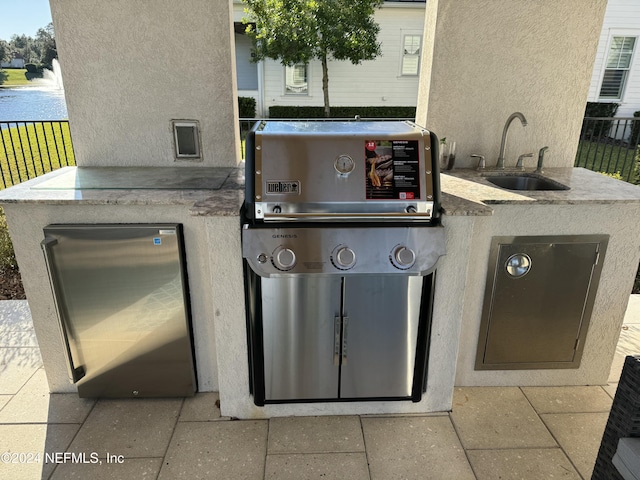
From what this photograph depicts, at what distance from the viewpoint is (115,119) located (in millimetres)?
2588

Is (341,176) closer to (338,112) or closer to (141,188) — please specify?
(141,188)

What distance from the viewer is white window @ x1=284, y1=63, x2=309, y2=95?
10766mm

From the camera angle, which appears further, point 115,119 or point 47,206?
point 115,119

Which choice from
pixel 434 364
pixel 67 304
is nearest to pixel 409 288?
pixel 434 364

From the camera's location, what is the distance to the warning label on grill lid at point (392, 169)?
1768 millimetres

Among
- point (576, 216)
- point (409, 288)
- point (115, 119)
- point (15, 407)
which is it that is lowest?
point (15, 407)

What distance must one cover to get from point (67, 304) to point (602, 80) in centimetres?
1171

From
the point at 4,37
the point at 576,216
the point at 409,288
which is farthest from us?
the point at 4,37

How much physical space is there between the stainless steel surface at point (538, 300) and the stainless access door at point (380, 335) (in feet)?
1.72

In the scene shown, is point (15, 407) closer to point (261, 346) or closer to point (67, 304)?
point (67, 304)

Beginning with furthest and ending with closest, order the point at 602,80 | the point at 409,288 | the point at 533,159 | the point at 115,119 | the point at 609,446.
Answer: the point at 602,80
the point at 533,159
the point at 115,119
the point at 409,288
the point at 609,446

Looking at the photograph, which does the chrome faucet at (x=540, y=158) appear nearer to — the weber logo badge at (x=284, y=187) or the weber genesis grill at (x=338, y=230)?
the weber genesis grill at (x=338, y=230)

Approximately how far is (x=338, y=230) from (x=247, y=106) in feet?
32.2

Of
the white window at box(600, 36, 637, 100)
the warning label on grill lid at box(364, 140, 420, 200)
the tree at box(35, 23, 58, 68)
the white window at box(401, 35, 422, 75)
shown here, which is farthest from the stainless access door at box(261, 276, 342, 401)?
the white window at box(600, 36, 637, 100)
